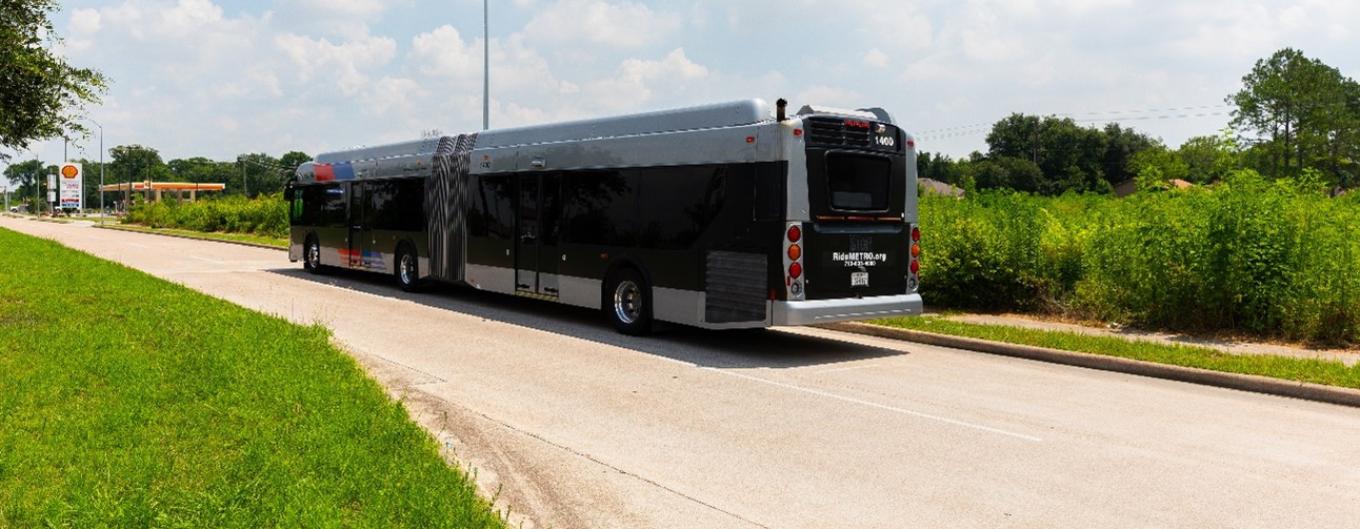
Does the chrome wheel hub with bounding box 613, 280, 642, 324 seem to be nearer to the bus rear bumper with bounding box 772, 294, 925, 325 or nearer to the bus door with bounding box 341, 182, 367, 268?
the bus rear bumper with bounding box 772, 294, 925, 325

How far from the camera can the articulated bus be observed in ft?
36.8

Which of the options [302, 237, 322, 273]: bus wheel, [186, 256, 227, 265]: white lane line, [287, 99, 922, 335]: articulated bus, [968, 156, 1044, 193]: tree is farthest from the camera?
[968, 156, 1044, 193]: tree

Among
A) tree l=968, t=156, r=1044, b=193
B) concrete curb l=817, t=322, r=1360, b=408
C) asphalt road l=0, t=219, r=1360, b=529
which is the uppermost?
tree l=968, t=156, r=1044, b=193

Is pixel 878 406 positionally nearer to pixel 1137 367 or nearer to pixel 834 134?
pixel 1137 367

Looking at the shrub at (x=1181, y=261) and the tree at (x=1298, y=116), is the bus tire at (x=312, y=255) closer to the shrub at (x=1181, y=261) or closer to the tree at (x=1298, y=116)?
the shrub at (x=1181, y=261)

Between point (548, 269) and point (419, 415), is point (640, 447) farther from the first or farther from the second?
point (548, 269)

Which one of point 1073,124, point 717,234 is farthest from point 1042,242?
point 1073,124

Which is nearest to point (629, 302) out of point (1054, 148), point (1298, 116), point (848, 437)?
point (848, 437)

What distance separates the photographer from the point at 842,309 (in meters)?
11.5

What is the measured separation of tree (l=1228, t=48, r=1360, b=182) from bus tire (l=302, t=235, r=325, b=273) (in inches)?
3260

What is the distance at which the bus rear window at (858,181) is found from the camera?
11.5 metres

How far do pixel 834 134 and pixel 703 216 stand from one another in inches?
71.4

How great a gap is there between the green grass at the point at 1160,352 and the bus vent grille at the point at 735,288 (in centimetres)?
294

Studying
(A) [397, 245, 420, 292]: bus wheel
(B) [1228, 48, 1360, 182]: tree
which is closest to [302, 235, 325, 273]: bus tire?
(A) [397, 245, 420, 292]: bus wheel
